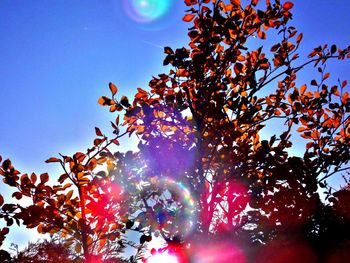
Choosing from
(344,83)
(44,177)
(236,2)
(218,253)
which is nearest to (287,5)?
(236,2)

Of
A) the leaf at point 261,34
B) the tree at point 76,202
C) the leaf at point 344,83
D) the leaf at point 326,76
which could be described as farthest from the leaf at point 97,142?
the leaf at point 344,83

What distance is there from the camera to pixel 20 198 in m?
2.81

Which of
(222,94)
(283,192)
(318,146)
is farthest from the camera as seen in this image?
(318,146)

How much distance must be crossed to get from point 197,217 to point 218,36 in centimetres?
197

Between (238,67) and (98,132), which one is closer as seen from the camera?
(98,132)

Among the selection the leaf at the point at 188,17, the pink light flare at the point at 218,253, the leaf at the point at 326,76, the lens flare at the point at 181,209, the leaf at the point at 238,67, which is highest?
the leaf at the point at 188,17

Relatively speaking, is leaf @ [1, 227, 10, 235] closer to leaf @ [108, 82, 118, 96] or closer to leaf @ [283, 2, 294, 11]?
leaf @ [108, 82, 118, 96]

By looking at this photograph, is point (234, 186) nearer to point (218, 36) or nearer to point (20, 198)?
point (218, 36)

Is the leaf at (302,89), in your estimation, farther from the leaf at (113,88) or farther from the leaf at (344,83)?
the leaf at (113,88)

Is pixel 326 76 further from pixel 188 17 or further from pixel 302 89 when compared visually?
pixel 188 17

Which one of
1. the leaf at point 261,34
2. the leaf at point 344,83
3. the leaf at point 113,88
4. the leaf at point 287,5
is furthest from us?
the leaf at point 344,83

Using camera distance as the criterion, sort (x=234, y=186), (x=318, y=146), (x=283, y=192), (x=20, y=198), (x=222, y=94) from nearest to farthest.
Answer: (x=20, y=198) → (x=283, y=192) → (x=222, y=94) → (x=234, y=186) → (x=318, y=146)

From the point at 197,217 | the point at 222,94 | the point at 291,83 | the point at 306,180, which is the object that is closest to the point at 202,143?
the point at 222,94

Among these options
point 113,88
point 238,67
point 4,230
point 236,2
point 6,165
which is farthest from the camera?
point 238,67
